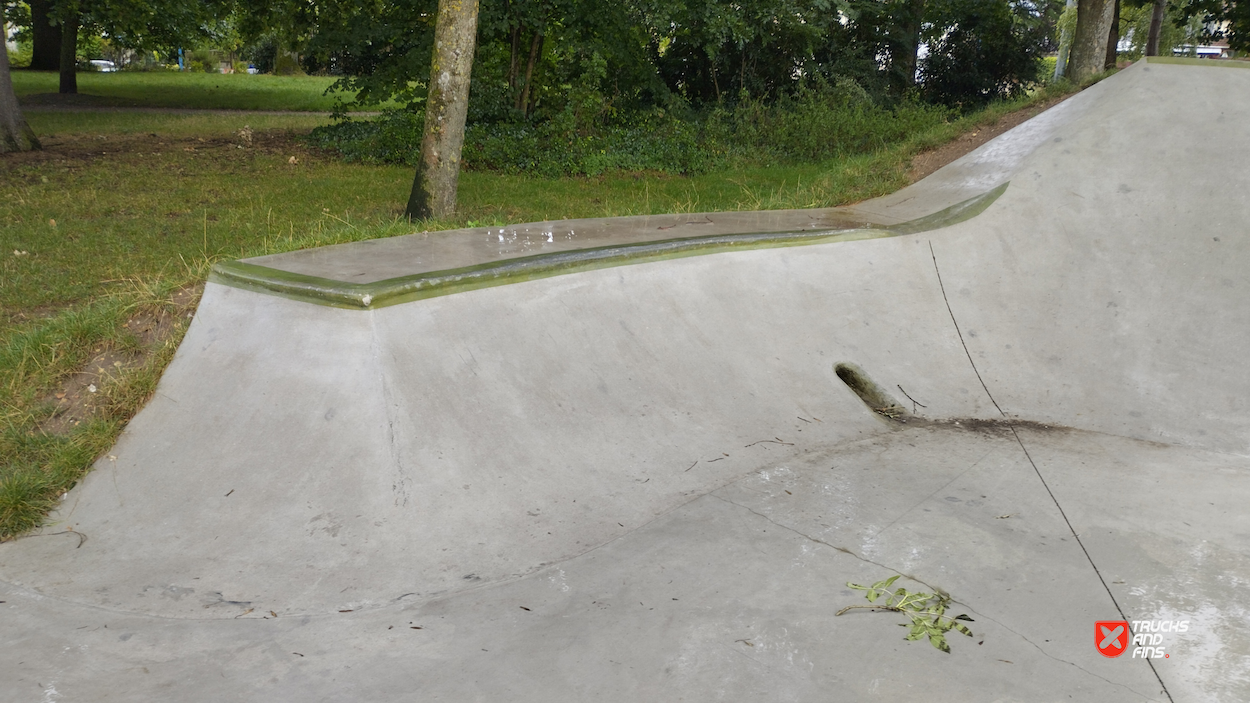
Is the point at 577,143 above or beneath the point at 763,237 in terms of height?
above

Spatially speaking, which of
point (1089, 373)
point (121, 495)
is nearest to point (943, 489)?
point (1089, 373)

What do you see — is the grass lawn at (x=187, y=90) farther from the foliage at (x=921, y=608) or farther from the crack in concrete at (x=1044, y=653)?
the crack in concrete at (x=1044, y=653)

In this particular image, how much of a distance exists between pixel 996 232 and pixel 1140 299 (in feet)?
3.88

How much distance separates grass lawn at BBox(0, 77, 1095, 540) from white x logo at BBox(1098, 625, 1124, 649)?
14.9 ft

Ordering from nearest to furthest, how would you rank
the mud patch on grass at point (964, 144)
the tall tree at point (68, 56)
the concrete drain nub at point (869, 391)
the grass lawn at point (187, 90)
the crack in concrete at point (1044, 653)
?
the crack in concrete at point (1044, 653) → the concrete drain nub at point (869, 391) → the mud patch on grass at point (964, 144) → the tall tree at point (68, 56) → the grass lawn at point (187, 90)

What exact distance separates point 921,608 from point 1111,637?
67cm

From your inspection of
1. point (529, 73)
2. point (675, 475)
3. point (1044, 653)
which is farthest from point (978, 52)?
point (1044, 653)

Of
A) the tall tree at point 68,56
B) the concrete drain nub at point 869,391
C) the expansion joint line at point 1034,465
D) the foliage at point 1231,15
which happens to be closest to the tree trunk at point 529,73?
the expansion joint line at point 1034,465

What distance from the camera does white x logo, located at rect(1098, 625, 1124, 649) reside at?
3.21 metres

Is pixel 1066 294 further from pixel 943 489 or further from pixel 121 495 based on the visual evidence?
pixel 121 495

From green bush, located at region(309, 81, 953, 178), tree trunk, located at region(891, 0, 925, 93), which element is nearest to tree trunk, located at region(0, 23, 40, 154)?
green bush, located at region(309, 81, 953, 178)

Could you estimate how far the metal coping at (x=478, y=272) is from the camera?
15.3 ft

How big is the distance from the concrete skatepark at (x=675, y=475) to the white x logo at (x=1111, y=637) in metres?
0.05

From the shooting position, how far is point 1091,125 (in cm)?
812
